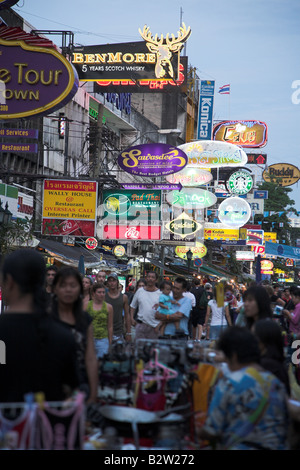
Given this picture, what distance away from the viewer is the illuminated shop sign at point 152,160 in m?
24.8

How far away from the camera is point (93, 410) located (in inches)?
198

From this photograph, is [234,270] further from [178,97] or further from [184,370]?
[184,370]

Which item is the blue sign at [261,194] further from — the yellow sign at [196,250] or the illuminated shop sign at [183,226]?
the illuminated shop sign at [183,226]

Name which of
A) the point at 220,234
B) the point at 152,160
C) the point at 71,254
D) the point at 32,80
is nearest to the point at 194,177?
the point at 71,254

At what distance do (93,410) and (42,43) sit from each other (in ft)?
38.7

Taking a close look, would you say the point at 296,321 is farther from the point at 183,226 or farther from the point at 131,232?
the point at 183,226

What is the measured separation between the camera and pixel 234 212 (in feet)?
131

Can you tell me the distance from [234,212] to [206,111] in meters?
11.0

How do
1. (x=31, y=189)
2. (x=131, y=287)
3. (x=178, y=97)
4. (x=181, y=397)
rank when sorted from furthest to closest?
(x=178, y=97), (x=31, y=189), (x=131, y=287), (x=181, y=397)

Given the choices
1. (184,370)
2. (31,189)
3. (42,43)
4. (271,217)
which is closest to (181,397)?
(184,370)

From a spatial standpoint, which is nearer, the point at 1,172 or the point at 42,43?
the point at 42,43

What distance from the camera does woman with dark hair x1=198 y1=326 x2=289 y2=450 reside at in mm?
4379

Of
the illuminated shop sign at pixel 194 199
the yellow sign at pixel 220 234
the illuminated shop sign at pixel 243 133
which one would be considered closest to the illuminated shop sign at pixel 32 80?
the illuminated shop sign at pixel 194 199

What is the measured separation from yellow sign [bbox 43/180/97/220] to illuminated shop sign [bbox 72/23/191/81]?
161 inches
